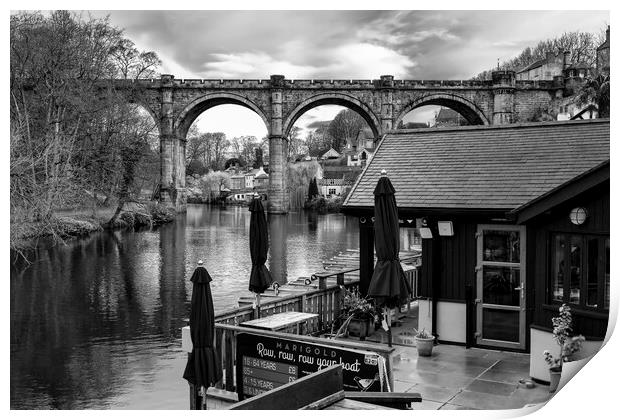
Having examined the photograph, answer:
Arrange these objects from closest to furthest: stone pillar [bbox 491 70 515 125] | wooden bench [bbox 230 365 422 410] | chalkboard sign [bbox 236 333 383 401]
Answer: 1. wooden bench [bbox 230 365 422 410]
2. chalkboard sign [bbox 236 333 383 401]
3. stone pillar [bbox 491 70 515 125]

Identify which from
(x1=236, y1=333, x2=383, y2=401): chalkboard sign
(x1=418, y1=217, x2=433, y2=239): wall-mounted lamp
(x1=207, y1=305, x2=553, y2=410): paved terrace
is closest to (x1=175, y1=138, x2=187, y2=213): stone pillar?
(x1=418, y1=217, x2=433, y2=239): wall-mounted lamp

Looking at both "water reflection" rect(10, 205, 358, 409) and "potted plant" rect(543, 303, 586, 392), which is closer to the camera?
"potted plant" rect(543, 303, 586, 392)

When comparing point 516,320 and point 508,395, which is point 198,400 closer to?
point 508,395

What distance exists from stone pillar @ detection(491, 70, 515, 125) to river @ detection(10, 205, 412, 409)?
80.8 feet

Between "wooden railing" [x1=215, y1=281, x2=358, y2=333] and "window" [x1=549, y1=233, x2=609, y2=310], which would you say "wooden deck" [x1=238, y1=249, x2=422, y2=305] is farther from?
"window" [x1=549, y1=233, x2=609, y2=310]

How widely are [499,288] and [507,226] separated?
→ 87 centimetres

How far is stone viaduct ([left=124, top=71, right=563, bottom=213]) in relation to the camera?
47.3m

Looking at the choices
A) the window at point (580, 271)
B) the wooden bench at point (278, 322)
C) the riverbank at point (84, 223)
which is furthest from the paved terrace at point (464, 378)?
the riverbank at point (84, 223)

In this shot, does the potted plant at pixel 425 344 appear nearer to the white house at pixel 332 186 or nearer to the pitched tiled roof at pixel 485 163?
the pitched tiled roof at pixel 485 163

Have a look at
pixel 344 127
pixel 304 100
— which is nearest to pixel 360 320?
pixel 304 100

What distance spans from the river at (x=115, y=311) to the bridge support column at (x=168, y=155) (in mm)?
19414

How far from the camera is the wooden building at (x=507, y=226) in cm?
656

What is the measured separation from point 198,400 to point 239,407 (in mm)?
2559
